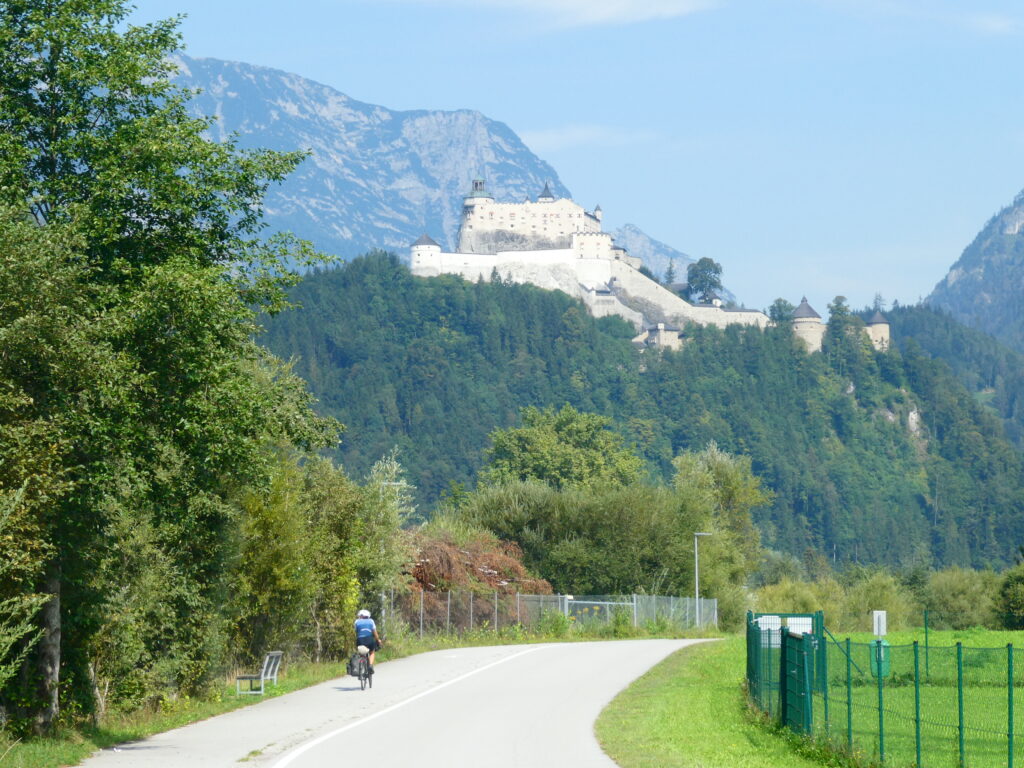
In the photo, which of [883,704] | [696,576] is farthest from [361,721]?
[696,576]

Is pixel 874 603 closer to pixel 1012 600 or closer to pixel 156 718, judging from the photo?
pixel 1012 600

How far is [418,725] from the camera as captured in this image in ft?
69.5

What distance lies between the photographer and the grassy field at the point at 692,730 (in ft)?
57.9

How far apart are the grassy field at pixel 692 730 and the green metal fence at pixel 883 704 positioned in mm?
435

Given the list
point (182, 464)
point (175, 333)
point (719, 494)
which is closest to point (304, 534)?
point (182, 464)

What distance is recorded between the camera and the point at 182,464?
824 inches

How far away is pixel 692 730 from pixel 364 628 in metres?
8.74

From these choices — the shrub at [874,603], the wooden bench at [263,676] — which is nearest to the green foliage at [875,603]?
the shrub at [874,603]

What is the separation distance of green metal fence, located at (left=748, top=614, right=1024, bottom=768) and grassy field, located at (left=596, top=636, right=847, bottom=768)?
435 mm

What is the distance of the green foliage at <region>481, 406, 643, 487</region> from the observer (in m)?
119

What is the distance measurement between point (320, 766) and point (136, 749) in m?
3.06

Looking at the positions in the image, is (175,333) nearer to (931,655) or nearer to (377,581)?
(377,581)

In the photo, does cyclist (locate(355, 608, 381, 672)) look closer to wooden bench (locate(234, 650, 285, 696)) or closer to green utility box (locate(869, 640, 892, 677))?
wooden bench (locate(234, 650, 285, 696))

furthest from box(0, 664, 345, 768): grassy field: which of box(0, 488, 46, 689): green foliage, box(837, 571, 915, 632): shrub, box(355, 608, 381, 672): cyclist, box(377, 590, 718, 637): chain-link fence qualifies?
box(837, 571, 915, 632): shrub
